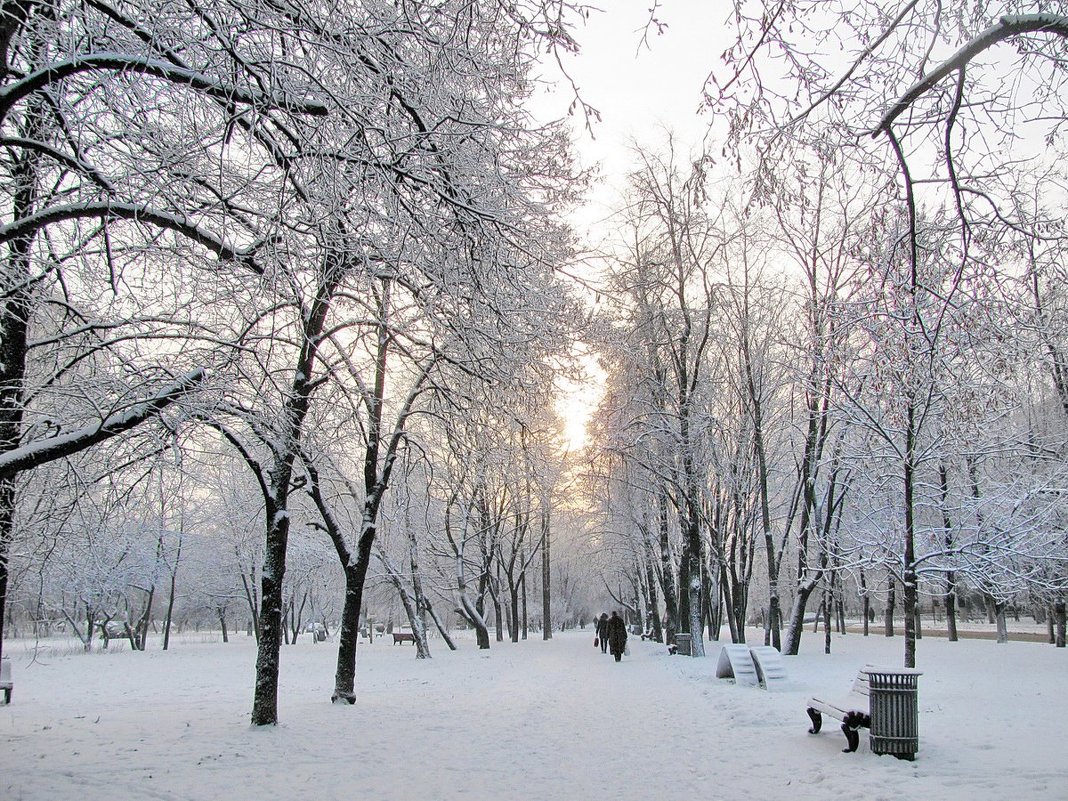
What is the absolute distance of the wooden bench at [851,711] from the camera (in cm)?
791

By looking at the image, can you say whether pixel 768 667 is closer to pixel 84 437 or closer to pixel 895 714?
pixel 895 714

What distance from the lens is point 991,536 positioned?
16.2m

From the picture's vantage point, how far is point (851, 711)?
8023 mm

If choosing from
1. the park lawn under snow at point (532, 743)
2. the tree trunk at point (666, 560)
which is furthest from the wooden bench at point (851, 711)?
the tree trunk at point (666, 560)

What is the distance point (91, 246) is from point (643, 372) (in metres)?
16.5

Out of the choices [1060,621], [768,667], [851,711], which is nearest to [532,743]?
[851,711]

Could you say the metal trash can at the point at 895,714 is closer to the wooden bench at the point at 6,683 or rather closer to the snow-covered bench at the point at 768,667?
the snow-covered bench at the point at 768,667

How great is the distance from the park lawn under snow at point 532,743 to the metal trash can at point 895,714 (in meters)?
0.18

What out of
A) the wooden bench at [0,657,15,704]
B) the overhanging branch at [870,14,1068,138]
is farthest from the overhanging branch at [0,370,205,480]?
the wooden bench at [0,657,15,704]

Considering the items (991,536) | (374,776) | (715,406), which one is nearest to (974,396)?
(374,776)

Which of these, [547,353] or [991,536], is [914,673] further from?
[991,536]

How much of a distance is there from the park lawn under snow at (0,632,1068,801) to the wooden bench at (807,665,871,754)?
0.17m

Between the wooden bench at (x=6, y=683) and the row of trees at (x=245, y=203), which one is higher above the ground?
the row of trees at (x=245, y=203)

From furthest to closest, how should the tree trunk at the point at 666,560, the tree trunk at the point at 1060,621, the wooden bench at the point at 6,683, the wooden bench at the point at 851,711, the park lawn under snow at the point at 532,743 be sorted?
the tree trunk at the point at 666,560, the tree trunk at the point at 1060,621, the wooden bench at the point at 6,683, the wooden bench at the point at 851,711, the park lawn under snow at the point at 532,743
